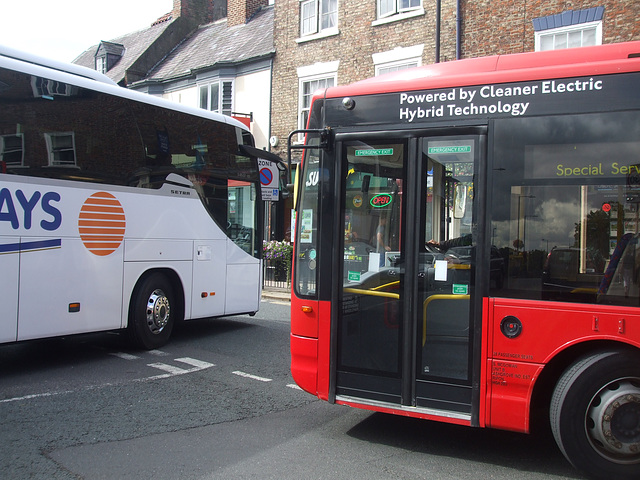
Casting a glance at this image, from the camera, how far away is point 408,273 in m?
4.77

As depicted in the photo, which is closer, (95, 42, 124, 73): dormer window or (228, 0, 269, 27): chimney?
(228, 0, 269, 27): chimney

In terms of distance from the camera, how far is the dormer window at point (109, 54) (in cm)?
3086

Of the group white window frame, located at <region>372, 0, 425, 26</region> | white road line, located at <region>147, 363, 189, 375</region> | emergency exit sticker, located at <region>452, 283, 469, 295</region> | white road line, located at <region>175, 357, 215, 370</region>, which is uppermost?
white window frame, located at <region>372, 0, 425, 26</region>

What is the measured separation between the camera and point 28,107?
6824mm

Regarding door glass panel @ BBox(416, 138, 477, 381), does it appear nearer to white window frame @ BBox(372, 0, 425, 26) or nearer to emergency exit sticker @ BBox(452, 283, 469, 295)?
emergency exit sticker @ BBox(452, 283, 469, 295)

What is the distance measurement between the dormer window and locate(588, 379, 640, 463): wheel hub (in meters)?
31.0

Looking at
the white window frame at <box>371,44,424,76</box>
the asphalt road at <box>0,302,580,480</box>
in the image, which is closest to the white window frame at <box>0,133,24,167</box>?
the asphalt road at <box>0,302,580,480</box>

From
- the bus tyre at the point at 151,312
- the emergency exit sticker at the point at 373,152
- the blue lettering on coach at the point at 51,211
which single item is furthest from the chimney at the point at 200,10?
the emergency exit sticker at the point at 373,152

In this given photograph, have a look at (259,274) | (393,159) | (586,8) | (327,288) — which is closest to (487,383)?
(327,288)

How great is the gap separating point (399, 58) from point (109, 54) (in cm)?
1896

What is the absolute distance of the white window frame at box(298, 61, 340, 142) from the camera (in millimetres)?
19750

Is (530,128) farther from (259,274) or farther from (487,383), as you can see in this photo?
(259,274)

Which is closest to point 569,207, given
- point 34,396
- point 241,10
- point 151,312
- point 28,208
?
point 34,396

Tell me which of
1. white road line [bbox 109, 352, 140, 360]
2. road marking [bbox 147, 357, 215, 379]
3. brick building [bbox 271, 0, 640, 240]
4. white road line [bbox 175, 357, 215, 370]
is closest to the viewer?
road marking [bbox 147, 357, 215, 379]
